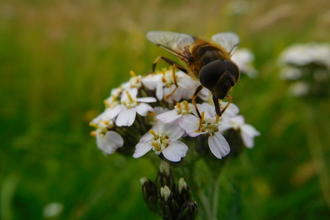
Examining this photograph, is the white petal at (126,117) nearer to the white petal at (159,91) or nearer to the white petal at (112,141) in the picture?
the white petal at (112,141)

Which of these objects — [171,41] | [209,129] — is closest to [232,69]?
[209,129]

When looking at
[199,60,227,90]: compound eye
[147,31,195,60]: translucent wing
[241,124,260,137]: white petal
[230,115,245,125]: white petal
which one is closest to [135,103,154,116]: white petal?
[199,60,227,90]: compound eye

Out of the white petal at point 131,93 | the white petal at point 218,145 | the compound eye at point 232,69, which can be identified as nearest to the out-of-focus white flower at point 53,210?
the white petal at point 131,93

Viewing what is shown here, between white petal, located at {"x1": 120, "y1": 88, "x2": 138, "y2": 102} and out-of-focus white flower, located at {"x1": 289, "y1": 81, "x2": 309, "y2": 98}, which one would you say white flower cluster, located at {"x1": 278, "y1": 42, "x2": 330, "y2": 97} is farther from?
white petal, located at {"x1": 120, "y1": 88, "x2": 138, "y2": 102}

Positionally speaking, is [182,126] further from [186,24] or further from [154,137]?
[186,24]

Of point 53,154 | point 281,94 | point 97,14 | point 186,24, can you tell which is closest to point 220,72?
point 53,154

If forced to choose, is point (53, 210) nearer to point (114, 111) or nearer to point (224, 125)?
point (114, 111)
